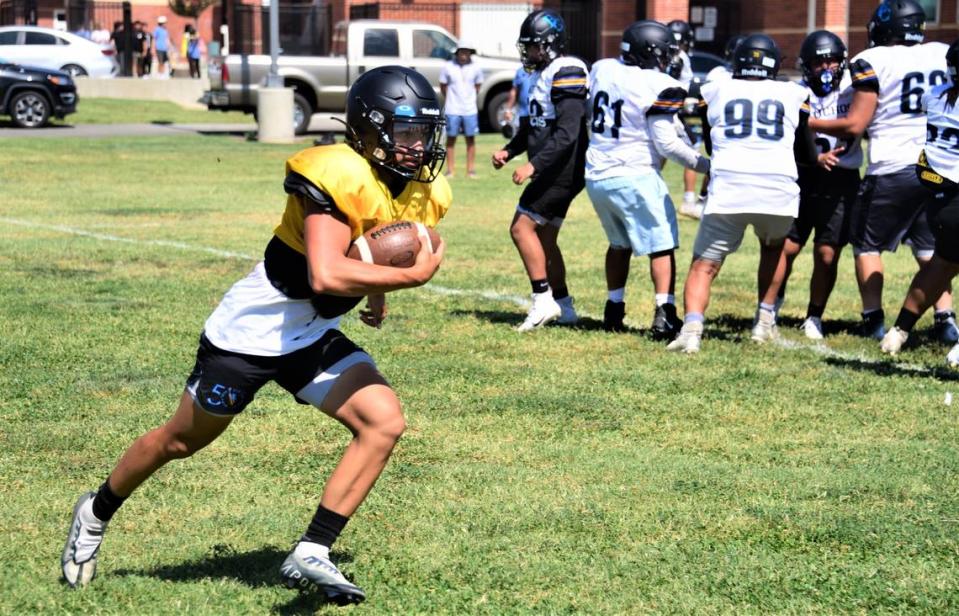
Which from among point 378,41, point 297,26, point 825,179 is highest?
point 297,26

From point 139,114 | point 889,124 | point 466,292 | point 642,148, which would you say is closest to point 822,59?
point 889,124

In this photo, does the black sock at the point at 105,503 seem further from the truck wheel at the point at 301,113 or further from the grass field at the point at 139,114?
the grass field at the point at 139,114

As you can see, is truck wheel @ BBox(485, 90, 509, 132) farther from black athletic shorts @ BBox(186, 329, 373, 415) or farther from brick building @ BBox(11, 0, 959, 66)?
black athletic shorts @ BBox(186, 329, 373, 415)

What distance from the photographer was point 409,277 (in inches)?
172

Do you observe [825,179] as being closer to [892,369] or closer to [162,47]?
[892,369]

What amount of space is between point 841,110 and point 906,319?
1510mm

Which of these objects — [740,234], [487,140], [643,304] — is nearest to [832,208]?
[740,234]

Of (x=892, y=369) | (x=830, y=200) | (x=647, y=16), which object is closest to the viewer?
(x=892, y=369)

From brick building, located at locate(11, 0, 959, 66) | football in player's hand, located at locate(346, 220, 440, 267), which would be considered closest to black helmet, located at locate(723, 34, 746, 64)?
football in player's hand, located at locate(346, 220, 440, 267)

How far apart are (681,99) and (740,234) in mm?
969

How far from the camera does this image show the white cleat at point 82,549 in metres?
4.70

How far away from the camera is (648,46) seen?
356 inches

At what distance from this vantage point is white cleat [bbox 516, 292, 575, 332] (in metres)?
9.50

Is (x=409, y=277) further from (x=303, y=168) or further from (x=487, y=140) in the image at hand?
(x=487, y=140)
